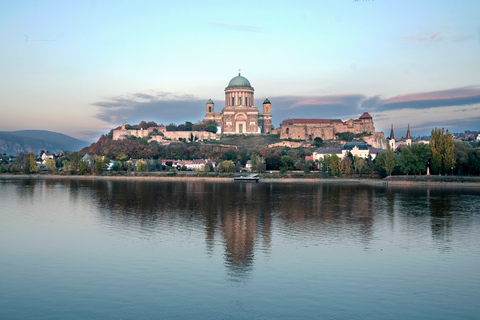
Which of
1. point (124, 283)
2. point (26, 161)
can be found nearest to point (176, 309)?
point (124, 283)

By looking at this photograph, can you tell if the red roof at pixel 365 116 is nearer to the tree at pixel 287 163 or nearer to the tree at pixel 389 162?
the tree at pixel 287 163

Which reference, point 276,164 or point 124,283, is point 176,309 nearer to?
point 124,283

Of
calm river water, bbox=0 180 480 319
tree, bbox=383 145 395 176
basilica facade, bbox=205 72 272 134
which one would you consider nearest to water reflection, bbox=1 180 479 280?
calm river water, bbox=0 180 480 319

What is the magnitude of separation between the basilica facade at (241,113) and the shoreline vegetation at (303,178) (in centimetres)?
3162

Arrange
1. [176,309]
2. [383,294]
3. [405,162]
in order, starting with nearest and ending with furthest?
[176,309]
[383,294]
[405,162]

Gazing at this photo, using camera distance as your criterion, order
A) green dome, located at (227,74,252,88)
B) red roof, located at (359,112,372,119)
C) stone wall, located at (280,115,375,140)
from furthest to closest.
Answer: green dome, located at (227,74,252,88)
red roof, located at (359,112,372,119)
stone wall, located at (280,115,375,140)

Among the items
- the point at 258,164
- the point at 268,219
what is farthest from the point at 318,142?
the point at 268,219

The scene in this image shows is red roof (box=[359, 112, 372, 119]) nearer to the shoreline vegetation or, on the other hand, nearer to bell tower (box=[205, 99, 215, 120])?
bell tower (box=[205, 99, 215, 120])

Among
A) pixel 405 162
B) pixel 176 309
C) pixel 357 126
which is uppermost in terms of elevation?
pixel 357 126

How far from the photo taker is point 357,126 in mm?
81875

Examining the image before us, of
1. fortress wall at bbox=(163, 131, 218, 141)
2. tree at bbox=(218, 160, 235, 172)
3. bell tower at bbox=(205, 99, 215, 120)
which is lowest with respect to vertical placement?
tree at bbox=(218, 160, 235, 172)

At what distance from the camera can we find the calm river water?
337 inches

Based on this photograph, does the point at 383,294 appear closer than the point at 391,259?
Yes

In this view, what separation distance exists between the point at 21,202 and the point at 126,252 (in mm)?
16906
